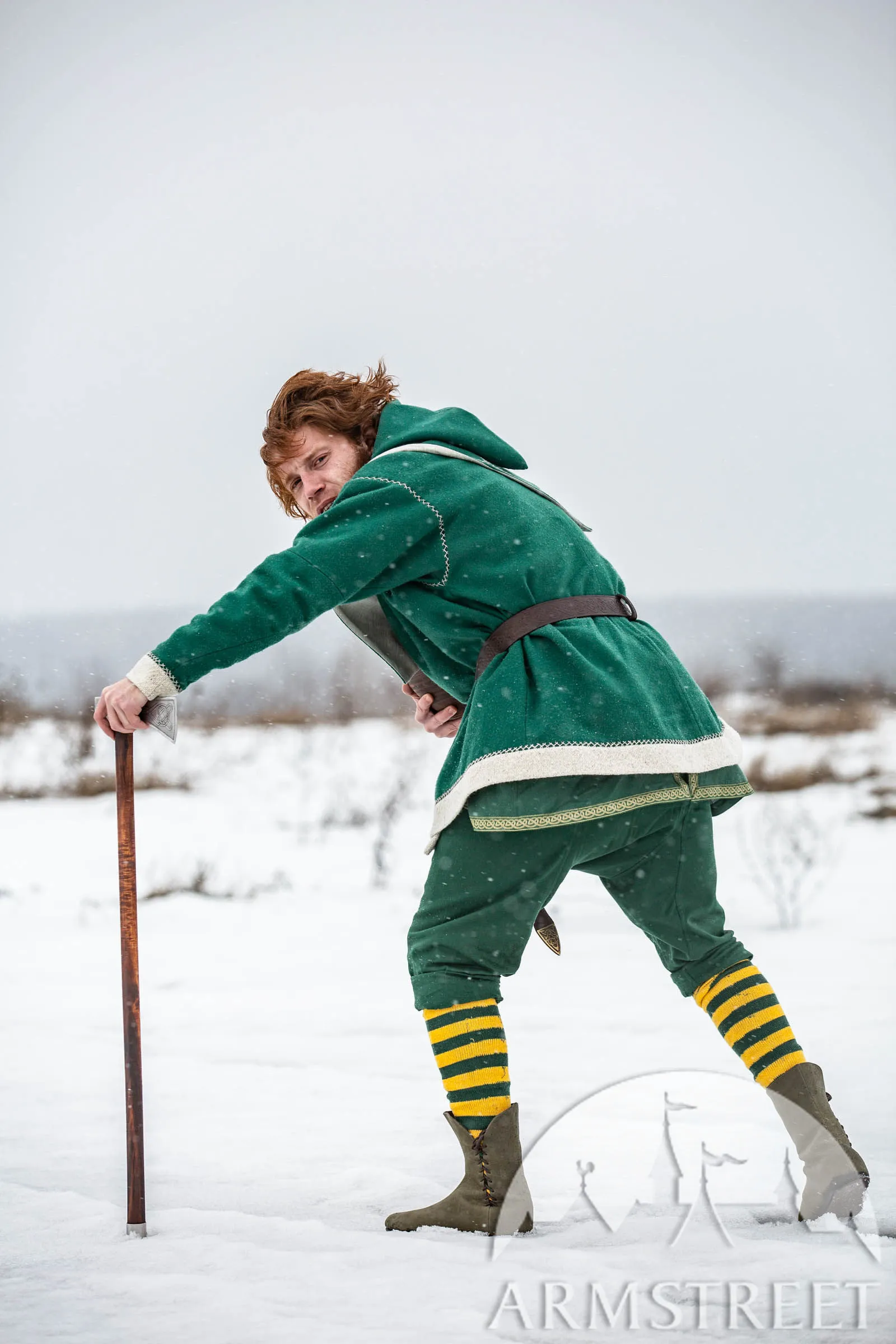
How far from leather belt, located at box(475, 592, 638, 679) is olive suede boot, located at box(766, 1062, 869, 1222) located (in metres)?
0.74

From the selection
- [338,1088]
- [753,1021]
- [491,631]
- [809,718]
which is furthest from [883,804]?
[491,631]

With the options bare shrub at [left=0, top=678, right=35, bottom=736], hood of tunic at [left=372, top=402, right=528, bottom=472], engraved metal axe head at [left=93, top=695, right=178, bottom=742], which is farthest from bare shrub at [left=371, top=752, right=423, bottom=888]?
engraved metal axe head at [left=93, top=695, right=178, bottom=742]

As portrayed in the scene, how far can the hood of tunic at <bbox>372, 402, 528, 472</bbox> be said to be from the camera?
5.70 feet

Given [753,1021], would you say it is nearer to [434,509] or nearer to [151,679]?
[434,509]

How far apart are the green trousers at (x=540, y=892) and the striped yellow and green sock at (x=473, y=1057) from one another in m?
0.02

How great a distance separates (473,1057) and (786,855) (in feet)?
12.8

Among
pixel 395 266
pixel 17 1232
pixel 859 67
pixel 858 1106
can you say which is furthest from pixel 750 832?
pixel 395 266

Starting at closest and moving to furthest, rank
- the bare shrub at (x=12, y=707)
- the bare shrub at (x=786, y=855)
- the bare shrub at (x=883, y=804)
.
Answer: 1. the bare shrub at (x=786, y=855)
2. the bare shrub at (x=883, y=804)
3. the bare shrub at (x=12, y=707)

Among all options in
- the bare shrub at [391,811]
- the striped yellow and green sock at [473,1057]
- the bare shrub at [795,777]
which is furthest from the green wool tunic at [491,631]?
the bare shrub at [795,777]

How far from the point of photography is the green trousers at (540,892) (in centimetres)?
152

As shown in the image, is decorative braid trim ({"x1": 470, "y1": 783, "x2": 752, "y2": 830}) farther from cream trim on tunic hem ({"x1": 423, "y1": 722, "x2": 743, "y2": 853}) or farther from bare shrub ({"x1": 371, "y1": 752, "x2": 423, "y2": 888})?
bare shrub ({"x1": 371, "y1": 752, "x2": 423, "y2": 888})

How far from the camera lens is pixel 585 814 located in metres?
1.51
